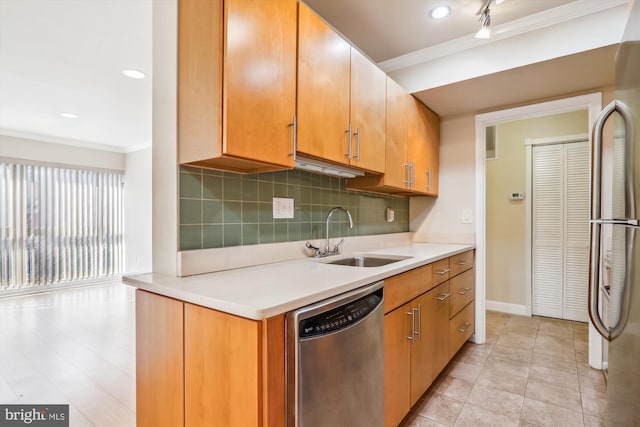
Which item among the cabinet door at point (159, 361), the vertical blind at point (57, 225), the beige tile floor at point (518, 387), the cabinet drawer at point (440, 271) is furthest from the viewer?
the vertical blind at point (57, 225)

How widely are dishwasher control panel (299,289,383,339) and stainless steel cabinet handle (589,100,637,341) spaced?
807 mm

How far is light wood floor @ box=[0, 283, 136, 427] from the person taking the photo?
1954 millimetres

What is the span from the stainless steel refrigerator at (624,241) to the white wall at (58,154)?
22.1ft

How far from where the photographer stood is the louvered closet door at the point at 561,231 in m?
3.37

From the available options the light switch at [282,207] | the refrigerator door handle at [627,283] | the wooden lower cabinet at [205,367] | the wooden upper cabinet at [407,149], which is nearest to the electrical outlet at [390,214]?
the wooden upper cabinet at [407,149]

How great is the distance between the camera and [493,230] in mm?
3830

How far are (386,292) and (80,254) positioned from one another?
6.03 meters

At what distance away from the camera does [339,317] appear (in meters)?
1.16

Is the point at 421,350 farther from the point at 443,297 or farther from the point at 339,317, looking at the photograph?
the point at 339,317

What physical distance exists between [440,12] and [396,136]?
2.67ft

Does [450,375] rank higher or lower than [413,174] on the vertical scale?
lower

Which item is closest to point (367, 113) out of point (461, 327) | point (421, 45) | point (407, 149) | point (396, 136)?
point (396, 136)

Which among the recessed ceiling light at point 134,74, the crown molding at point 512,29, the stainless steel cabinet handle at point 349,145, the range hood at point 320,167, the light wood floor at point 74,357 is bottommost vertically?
the light wood floor at point 74,357

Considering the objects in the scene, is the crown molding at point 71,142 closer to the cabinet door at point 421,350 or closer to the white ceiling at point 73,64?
the white ceiling at point 73,64
